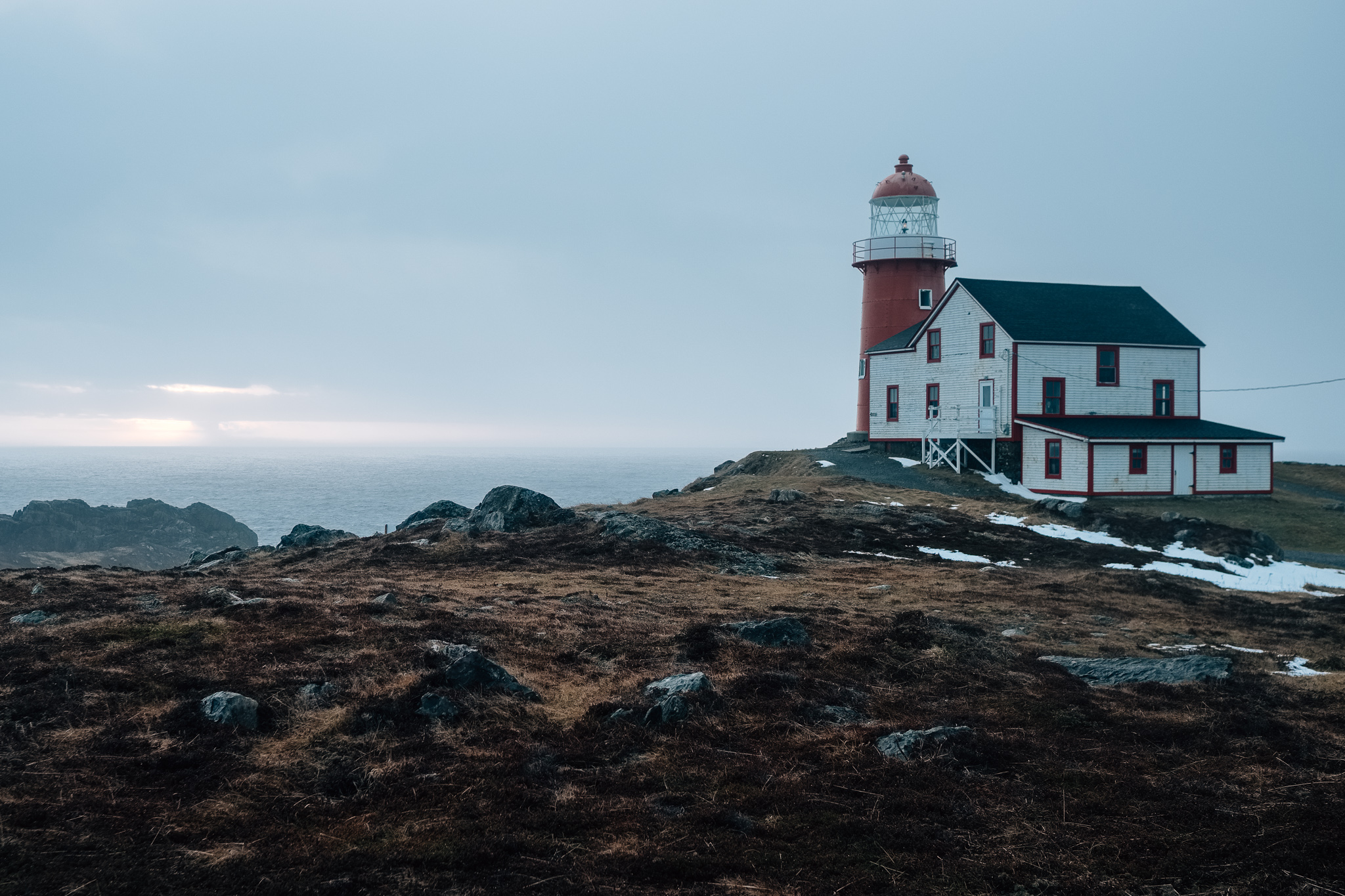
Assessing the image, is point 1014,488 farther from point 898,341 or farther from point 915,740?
point 915,740

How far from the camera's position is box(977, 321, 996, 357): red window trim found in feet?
146

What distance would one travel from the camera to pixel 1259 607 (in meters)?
21.0

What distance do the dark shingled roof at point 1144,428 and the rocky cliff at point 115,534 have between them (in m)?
48.4

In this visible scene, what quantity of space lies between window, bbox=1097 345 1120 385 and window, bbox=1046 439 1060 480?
5155 mm

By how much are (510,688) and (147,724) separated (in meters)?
3.68

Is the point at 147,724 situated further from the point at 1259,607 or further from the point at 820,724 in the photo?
the point at 1259,607

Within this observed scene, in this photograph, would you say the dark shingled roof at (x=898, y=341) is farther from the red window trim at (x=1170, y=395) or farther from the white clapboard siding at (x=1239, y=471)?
the white clapboard siding at (x=1239, y=471)

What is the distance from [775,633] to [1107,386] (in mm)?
36260

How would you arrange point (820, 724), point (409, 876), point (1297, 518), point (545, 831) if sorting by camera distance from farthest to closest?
1. point (1297, 518)
2. point (820, 724)
3. point (545, 831)
4. point (409, 876)

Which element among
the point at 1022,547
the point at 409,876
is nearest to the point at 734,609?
the point at 409,876

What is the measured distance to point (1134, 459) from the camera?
40312 millimetres

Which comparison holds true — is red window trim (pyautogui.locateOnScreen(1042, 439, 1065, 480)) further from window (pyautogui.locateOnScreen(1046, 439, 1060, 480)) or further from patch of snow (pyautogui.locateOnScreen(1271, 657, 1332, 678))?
patch of snow (pyautogui.locateOnScreen(1271, 657, 1332, 678))

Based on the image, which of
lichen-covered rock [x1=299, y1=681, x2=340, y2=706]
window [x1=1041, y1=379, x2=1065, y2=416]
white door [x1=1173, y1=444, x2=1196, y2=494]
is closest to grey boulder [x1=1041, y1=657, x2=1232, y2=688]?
lichen-covered rock [x1=299, y1=681, x2=340, y2=706]

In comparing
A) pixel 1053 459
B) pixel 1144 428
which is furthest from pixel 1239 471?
pixel 1053 459
